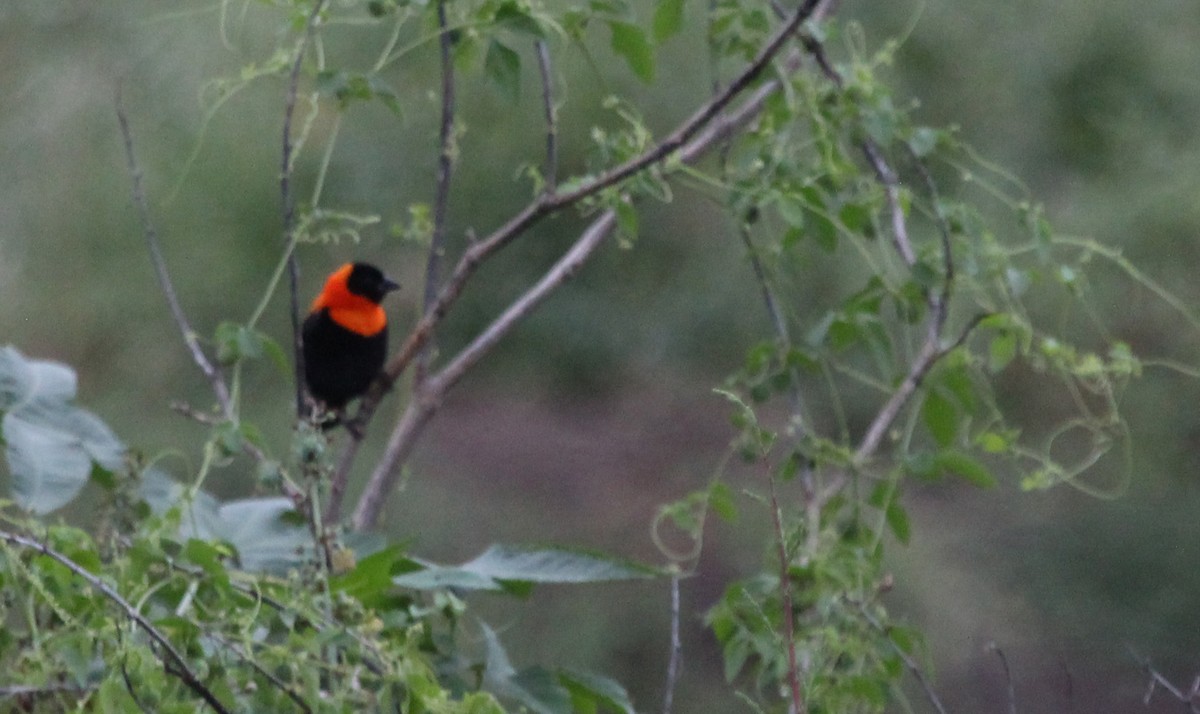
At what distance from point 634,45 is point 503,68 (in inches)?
5.4

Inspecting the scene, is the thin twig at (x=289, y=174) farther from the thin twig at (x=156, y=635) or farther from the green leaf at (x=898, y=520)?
the green leaf at (x=898, y=520)

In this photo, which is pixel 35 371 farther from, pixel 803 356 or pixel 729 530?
pixel 729 530

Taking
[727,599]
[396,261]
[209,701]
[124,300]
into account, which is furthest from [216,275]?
[209,701]

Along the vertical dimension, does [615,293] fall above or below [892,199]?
below

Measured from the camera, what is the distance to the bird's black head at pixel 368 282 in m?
3.24

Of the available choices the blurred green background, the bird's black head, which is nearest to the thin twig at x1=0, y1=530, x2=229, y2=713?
the blurred green background

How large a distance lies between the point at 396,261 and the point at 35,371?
238 cm

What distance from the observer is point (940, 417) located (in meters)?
1.59

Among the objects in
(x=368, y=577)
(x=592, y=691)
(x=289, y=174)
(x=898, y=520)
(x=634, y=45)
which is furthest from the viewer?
(x=898, y=520)

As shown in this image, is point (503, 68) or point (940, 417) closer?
point (503, 68)

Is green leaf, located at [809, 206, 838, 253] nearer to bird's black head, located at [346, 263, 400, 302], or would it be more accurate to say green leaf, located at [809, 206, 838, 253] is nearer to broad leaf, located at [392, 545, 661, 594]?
broad leaf, located at [392, 545, 661, 594]

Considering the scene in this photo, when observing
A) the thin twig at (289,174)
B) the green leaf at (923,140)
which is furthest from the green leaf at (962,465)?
the thin twig at (289,174)

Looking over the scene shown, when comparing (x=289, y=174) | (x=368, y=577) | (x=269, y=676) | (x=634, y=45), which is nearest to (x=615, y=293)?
(x=634, y=45)

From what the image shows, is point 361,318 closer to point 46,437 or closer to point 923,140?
point 923,140
